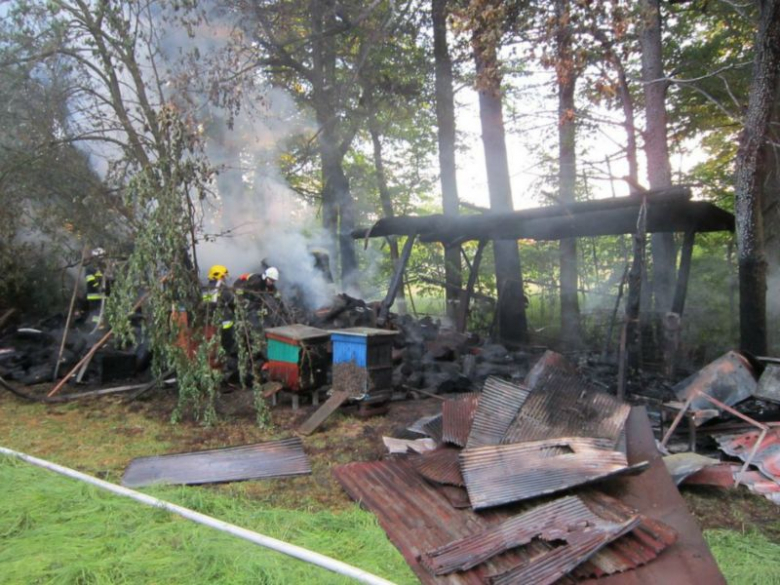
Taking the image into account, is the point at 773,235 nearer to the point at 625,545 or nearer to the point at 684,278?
the point at 684,278

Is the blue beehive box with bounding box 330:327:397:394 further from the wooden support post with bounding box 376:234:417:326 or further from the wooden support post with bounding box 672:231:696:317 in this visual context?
the wooden support post with bounding box 672:231:696:317

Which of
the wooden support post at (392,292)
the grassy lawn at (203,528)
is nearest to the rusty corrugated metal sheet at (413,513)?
the grassy lawn at (203,528)

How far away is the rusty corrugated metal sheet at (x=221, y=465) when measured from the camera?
4684 millimetres

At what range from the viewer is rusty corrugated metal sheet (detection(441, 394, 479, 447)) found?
16.0 ft

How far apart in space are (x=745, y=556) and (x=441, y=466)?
2175mm

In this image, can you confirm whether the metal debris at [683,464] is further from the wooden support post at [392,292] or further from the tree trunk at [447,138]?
the tree trunk at [447,138]

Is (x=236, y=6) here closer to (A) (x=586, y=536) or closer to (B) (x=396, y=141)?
(B) (x=396, y=141)

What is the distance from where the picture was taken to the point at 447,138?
1451 centimetres

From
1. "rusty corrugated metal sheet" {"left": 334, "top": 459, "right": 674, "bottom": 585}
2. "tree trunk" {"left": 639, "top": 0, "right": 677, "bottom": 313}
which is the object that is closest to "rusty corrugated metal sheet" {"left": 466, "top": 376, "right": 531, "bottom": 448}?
"rusty corrugated metal sheet" {"left": 334, "top": 459, "right": 674, "bottom": 585}

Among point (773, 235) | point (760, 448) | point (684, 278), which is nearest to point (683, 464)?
point (760, 448)

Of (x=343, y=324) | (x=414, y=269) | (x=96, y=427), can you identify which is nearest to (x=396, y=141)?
(x=414, y=269)

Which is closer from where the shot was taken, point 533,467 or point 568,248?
point 533,467

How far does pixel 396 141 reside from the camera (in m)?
21.3

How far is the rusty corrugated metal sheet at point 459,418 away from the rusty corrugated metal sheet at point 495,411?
0.43 ft
